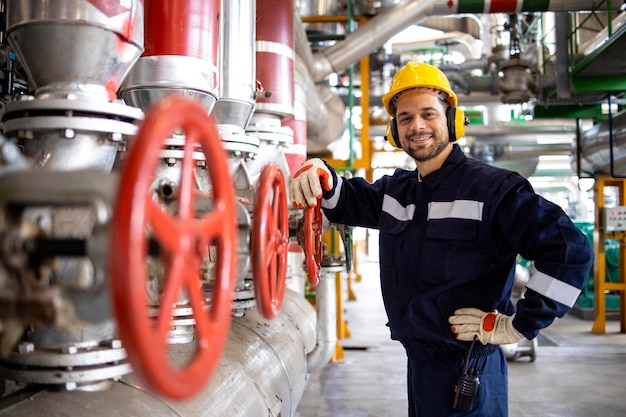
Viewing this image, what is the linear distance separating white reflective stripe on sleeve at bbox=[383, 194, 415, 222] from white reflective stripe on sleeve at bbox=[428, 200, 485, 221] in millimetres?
78

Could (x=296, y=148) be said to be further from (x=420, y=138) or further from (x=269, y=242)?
(x=269, y=242)

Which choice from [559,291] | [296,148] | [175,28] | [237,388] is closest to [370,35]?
[296,148]

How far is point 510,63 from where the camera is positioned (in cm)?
515

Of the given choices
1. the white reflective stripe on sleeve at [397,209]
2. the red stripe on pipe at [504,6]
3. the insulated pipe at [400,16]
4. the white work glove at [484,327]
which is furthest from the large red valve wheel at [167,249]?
the red stripe on pipe at [504,6]

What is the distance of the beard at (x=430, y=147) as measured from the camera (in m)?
1.86

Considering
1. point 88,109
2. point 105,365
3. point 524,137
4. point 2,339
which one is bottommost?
point 105,365

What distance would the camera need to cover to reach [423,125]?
1.86 meters

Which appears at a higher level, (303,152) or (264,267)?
(303,152)

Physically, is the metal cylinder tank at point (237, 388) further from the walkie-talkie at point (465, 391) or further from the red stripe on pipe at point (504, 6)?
the red stripe on pipe at point (504, 6)

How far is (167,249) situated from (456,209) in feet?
4.07

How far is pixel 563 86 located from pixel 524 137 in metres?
2.88

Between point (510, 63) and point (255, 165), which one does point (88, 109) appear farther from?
point (510, 63)

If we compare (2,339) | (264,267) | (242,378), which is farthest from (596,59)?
(2,339)

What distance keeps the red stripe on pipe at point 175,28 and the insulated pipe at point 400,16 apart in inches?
99.9
